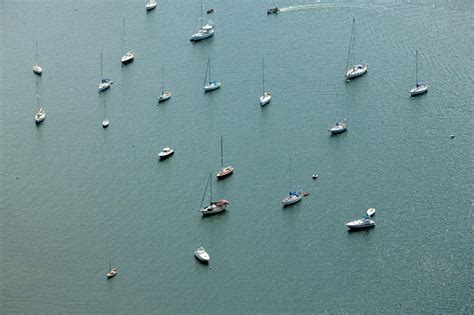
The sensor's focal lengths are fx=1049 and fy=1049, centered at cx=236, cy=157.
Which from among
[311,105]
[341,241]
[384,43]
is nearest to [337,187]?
[341,241]

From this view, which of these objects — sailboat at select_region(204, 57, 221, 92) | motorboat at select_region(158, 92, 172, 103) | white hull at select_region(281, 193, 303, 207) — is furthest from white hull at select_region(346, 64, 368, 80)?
white hull at select_region(281, 193, 303, 207)

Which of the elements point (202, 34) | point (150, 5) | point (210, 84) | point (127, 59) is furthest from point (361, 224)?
point (150, 5)

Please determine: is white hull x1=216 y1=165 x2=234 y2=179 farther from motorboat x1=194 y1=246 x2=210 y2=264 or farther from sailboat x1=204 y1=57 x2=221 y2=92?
sailboat x1=204 y1=57 x2=221 y2=92

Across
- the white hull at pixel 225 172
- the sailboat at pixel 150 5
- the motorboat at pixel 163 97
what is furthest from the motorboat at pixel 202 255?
the sailboat at pixel 150 5

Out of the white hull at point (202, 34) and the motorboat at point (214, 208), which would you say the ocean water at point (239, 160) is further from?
the white hull at point (202, 34)

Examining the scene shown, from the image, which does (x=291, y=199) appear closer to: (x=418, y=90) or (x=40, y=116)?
(x=418, y=90)

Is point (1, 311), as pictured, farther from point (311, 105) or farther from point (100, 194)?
point (311, 105)
